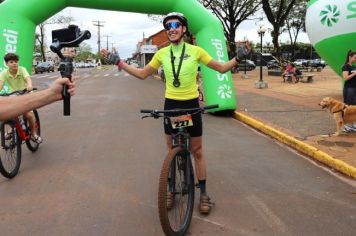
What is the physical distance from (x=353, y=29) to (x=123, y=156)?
7595 millimetres

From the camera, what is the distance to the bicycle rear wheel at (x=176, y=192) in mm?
3684

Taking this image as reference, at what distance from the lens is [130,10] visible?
38.8ft

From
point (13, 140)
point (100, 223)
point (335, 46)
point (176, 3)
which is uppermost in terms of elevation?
point (176, 3)

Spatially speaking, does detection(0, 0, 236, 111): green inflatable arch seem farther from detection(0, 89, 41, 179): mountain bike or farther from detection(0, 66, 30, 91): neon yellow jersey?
detection(0, 89, 41, 179): mountain bike

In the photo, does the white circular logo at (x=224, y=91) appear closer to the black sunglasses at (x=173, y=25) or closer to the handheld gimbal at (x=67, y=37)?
the black sunglasses at (x=173, y=25)

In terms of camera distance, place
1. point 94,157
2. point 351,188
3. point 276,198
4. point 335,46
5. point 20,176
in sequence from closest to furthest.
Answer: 1. point 276,198
2. point 351,188
3. point 20,176
4. point 94,157
5. point 335,46

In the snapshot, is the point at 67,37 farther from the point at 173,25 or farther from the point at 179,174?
the point at 179,174

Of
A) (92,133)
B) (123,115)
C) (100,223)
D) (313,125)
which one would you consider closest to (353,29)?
(313,125)

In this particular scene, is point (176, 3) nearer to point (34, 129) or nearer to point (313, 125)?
point (313, 125)

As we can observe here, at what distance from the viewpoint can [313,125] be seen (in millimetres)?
9375

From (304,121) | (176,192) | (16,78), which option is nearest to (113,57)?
(176,192)

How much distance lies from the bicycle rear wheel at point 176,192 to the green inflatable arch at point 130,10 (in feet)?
23.3

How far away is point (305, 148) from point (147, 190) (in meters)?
3.31

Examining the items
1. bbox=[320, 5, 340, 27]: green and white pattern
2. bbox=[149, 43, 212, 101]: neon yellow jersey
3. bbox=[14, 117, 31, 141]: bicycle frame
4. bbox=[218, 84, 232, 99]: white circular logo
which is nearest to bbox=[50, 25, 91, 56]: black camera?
bbox=[149, 43, 212, 101]: neon yellow jersey
